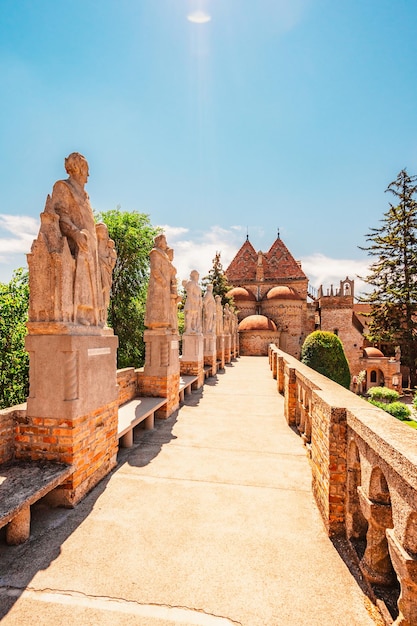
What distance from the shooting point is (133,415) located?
5352 millimetres

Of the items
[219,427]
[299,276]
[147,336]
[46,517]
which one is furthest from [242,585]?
[299,276]

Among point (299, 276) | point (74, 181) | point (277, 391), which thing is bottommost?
point (277, 391)

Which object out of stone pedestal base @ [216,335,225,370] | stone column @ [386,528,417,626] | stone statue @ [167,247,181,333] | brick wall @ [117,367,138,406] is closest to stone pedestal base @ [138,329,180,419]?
brick wall @ [117,367,138,406]

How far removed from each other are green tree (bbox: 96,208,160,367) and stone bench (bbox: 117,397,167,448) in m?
10.6

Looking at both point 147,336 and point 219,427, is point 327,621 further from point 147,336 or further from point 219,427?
point 147,336

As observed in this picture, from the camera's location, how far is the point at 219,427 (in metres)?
6.22

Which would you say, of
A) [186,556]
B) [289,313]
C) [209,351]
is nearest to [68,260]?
[186,556]

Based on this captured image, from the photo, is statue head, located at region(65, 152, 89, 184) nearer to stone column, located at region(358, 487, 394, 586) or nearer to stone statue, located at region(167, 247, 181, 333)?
stone statue, located at region(167, 247, 181, 333)

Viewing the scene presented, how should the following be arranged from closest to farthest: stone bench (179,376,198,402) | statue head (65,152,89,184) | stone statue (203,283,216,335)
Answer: statue head (65,152,89,184)
stone bench (179,376,198,402)
stone statue (203,283,216,335)

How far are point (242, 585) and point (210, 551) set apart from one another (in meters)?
0.43

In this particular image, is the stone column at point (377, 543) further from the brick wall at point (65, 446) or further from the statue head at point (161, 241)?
the statue head at point (161, 241)

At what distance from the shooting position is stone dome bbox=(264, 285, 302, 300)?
3572 cm

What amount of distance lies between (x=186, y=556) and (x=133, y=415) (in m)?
2.89

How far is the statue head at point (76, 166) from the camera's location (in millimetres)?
3797
